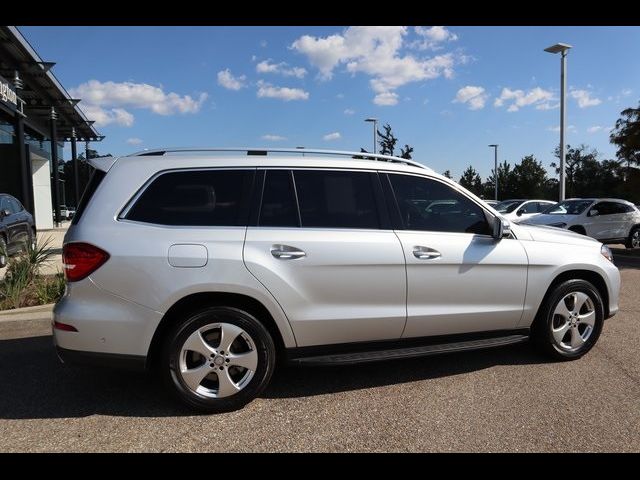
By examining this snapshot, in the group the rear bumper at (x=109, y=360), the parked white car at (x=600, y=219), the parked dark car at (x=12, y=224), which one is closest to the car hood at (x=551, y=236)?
the rear bumper at (x=109, y=360)

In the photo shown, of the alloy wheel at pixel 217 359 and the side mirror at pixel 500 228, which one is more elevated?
the side mirror at pixel 500 228

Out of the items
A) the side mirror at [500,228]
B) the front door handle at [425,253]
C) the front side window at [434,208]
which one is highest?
the front side window at [434,208]

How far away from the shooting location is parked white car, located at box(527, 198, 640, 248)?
13758mm

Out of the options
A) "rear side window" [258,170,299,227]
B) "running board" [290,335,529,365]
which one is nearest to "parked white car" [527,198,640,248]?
"running board" [290,335,529,365]

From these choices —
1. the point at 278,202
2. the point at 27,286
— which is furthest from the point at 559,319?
the point at 27,286

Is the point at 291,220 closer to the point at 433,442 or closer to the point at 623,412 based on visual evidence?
the point at 433,442

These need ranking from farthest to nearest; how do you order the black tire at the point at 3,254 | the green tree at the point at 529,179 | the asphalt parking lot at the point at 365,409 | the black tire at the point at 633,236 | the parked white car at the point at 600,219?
1. the green tree at the point at 529,179
2. the black tire at the point at 633,236
3. the parked white car at the point at 600,219
4. the black tire at the point at 3,254
5. the asphalt parking lot at the point at 365,409

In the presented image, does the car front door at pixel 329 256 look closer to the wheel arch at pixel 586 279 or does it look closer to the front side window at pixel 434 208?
the front side window at pixel 434 208

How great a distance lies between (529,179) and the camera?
52.7m

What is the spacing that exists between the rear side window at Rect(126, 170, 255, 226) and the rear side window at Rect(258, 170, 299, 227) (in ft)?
0.43

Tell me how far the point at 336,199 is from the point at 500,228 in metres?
1.40

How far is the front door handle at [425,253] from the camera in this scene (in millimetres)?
4004

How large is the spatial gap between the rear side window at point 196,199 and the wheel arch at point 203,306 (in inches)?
20.2
